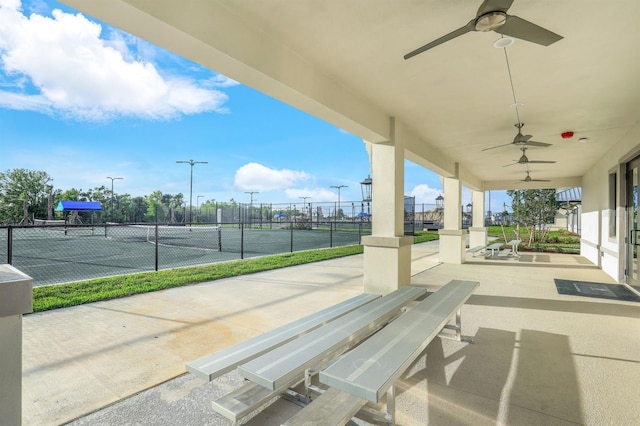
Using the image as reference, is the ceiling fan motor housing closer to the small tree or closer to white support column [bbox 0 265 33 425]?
white support column [bbox 0 265 33 425]

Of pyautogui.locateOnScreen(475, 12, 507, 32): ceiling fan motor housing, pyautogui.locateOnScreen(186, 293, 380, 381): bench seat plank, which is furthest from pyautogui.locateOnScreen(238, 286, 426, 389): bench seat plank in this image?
pyautogui.locateOnScreen(475, 12, 507, 32): ceiling fan motor housing

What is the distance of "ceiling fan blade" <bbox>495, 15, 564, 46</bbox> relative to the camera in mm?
2066

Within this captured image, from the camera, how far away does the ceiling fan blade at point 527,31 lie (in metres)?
2.07

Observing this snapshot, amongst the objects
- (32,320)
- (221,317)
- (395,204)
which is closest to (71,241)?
(32,320)

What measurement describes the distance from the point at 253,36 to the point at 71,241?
16.8 m

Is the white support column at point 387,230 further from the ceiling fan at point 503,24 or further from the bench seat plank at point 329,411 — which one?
the bench seat plank at point 329,411

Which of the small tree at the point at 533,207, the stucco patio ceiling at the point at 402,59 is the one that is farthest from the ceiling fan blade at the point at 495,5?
the small tree at the point at 533,207

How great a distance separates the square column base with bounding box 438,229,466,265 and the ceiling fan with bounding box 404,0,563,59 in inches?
303

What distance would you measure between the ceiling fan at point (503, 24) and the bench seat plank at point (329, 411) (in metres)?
2.43

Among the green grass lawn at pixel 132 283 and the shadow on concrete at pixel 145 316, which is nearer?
the shadow on concrete at pixel 145 316

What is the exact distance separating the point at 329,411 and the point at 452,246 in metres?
8.48

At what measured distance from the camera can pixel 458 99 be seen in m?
4.39

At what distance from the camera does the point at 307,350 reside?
1.95 m

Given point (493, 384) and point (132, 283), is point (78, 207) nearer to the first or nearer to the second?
point (132, 283)
